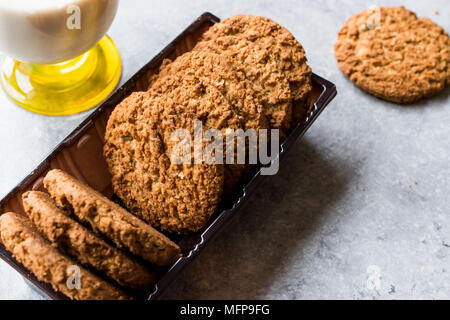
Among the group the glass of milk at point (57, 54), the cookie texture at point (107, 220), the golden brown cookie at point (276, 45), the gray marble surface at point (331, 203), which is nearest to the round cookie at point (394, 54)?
the gray marble surface at point (331, 203)

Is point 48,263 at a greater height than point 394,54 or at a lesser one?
greater

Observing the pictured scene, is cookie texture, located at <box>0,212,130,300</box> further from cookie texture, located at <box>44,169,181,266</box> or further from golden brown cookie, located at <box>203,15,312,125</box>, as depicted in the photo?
golden brown cookie, located at <box>203,15,312,125</box>

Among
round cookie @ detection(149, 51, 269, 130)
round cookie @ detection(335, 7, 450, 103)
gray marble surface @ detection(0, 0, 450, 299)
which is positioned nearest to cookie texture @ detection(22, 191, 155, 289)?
gray marble surface @ detection(0, 0, 450, 299)

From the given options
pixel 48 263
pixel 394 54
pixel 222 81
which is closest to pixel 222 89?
pixel 222 81

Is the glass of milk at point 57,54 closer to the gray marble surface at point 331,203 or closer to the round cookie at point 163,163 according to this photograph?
the gray marble surface at point 331,203

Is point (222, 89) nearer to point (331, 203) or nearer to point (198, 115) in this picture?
point (198, 115)
